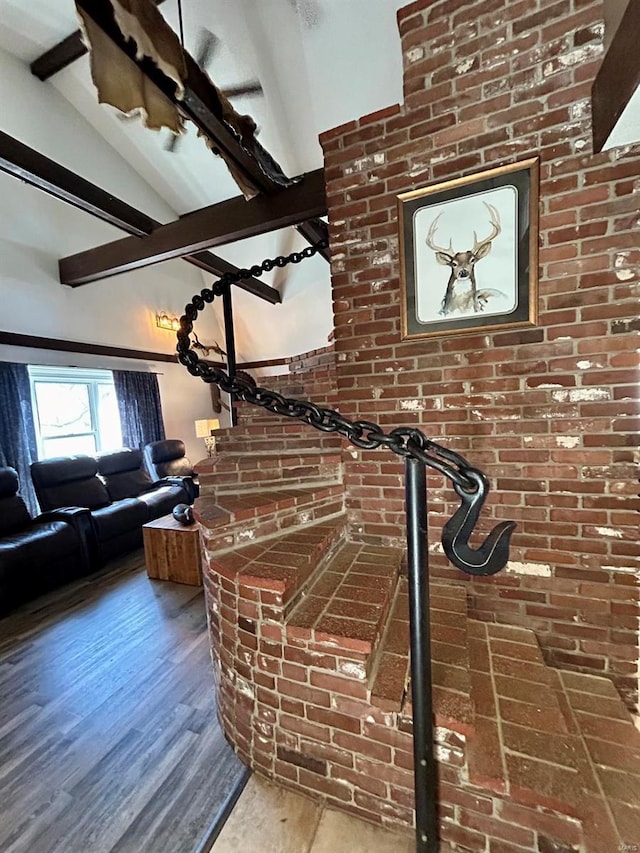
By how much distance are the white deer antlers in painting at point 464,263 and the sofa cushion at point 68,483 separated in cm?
389

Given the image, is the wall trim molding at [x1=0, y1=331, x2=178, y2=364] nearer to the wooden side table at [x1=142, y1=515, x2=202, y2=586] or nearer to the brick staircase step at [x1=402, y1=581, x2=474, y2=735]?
the wooden side table at [x1=142, y1=515, x2=202, y2=586]

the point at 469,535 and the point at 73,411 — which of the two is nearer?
the point at 469,535

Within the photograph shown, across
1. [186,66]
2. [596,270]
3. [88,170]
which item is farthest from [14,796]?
[88,170]

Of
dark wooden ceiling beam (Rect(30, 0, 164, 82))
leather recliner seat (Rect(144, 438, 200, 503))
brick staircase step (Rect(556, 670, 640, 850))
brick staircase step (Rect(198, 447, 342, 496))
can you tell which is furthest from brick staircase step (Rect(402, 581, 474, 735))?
dark wooden ceiling beam (Rect(30, 0, 164, 82))

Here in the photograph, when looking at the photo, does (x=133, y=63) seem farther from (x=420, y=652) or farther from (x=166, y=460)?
(x=166, y=460)

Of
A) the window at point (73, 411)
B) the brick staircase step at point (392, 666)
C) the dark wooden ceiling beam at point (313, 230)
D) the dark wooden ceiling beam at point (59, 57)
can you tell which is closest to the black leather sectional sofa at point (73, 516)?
the window at point (73, 411)

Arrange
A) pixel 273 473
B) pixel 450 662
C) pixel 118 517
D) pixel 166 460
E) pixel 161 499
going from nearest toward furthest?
pixel 450 662 → pixel 273 473 → pixel 118 517 → pixel 161 499 → pixel 166 460

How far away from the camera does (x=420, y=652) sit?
33.1 inches

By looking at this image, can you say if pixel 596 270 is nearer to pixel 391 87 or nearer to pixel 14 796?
pixel 391 87

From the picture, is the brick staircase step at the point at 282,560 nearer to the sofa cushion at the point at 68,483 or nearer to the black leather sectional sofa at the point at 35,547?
the black leather sectional sofa at the point at 35,547

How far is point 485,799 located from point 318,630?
2.11 feet

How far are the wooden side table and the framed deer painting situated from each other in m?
2.33

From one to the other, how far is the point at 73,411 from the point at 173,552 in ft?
8.88

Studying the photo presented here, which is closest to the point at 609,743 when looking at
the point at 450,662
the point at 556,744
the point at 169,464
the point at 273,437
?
the point at 556,744
